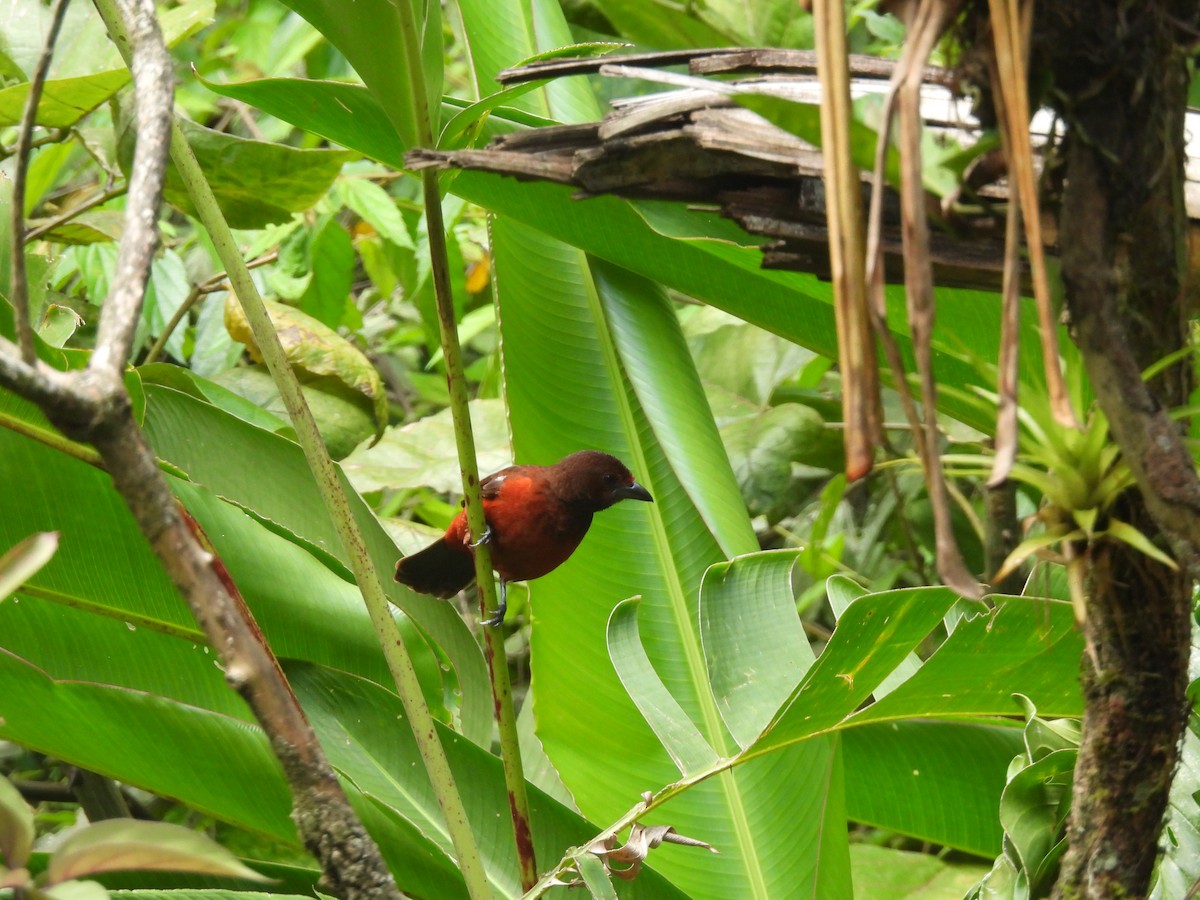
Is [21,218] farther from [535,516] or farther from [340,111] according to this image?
[535,516]

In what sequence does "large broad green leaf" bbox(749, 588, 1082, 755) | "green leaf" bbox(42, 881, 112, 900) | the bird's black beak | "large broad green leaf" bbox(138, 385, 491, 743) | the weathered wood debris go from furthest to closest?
the bird's black beak
"large broad green leaf" bbox(138, 385, 491, 743)
"large broad green leaf" bbox(749, 588, 1082, 755)
the weathered wood debris
"green leaf" bbox(42, 881, 112, 900)

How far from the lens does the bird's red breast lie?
6.03ft

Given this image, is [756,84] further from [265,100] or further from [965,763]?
[965,763]

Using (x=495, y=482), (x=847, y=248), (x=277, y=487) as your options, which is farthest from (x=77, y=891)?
(x=495, y=482)

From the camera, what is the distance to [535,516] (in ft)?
6.20

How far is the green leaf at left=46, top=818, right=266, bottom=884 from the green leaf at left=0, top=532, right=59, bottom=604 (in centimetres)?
13

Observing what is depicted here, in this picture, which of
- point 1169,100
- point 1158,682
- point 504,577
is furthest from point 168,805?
point 1169,100

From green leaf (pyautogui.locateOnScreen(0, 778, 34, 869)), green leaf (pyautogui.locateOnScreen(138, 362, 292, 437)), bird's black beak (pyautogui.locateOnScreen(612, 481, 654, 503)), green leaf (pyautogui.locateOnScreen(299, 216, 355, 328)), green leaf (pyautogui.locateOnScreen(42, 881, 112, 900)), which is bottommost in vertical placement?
bird's black beak (pyautogui.locateOnScreen(612, 481, 654, 503))

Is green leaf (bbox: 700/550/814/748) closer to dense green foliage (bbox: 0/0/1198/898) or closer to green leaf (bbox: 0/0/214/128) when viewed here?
dense green foliage (bbox: 0/0/1198/898)

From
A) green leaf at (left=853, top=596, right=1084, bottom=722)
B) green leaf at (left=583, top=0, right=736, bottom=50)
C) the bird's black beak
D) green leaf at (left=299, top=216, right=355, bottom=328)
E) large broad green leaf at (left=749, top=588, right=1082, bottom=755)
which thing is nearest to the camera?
large broad green leaf at (left=749, top=588, right=1082, bottom=755)

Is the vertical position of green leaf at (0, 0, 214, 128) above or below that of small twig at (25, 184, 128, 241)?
above

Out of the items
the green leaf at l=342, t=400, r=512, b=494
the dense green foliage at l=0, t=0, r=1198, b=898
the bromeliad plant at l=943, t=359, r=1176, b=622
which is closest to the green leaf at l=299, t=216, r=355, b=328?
the dense green foliage at l=0, t=0, r=1198, b=898

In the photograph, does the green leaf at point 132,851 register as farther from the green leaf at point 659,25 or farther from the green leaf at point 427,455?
the green leaf at point 659,25

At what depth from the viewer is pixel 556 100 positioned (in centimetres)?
200
